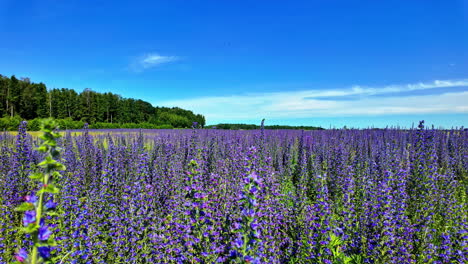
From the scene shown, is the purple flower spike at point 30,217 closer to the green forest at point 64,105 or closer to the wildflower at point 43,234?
the wildflower at point 43,234

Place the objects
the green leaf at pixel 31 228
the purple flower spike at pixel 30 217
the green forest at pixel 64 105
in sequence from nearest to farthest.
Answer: the green leaf at pixel 31 228 < the purple flower spike at pixel 30 217 < the green forest at pixel 64 105

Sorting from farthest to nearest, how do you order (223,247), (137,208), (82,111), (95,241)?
1. (82,111)
2. (137,208)
3. (95,241)
4. (223,247)

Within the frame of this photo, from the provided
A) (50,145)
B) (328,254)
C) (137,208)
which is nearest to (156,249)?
(137,208)

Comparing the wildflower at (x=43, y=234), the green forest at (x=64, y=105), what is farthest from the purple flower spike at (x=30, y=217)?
the green forest at (x=64, y=105)

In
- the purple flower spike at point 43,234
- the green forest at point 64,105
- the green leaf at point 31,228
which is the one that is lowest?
the purple flower spike at point 43,234

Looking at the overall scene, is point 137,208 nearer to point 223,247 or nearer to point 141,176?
point 141,176

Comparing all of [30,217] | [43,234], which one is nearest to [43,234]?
[43,234]

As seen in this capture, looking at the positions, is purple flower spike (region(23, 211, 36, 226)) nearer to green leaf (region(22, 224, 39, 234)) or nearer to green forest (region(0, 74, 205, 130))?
green leaf (region(22, 224, 39, 234))

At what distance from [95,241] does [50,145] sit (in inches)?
125

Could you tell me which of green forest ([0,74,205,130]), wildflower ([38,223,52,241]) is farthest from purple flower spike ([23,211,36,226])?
green forest ([0,74,205,130])

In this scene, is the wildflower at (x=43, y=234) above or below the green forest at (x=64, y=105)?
below

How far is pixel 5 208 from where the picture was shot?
477 centimetres

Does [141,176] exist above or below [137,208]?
above

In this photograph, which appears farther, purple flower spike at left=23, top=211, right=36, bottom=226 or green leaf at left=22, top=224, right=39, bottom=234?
purple flower spike at left=23, top=211, right=36, bottom=226
